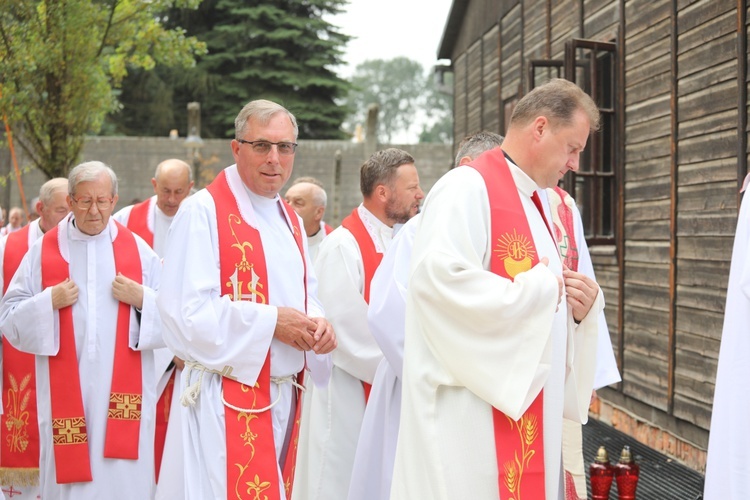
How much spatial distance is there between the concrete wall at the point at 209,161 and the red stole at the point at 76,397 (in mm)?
16756

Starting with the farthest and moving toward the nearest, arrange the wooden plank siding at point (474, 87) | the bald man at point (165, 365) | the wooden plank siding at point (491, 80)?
the wooden plank siding at point (474, 87)
the wooden plank siding at point (491, 80)
the bald man at point (165, 365)

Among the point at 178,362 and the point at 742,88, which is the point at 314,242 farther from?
the point at 742,88

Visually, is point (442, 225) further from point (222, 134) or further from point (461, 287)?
point (222, 134)

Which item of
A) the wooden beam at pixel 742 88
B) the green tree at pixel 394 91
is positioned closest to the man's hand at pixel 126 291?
the wooden beam at pixel 742 88

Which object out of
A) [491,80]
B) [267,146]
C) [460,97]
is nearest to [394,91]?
[460,97]

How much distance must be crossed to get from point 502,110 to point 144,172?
11.3 metres

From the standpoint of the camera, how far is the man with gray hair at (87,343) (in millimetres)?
5188

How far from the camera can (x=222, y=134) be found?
3244 centimetres

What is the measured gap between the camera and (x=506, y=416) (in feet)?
11.1

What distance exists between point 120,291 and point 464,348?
102 inches

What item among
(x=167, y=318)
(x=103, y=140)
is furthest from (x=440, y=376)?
(x=103, y=140)

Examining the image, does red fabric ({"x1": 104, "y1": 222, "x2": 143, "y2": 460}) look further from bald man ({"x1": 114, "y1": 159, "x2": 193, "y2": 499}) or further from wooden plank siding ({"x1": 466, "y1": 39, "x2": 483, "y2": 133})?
wooden plank siding ({"x1": 466, "y1": 39, "x2": 483, "y2": 133})

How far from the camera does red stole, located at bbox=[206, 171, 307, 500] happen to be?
4.01 meters

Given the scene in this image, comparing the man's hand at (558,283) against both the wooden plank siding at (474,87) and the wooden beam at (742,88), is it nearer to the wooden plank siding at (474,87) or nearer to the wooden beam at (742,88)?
the wooden beam at (742,88)
